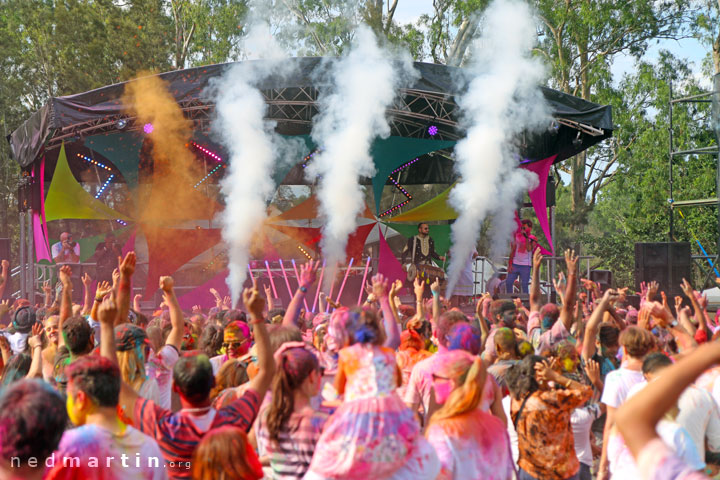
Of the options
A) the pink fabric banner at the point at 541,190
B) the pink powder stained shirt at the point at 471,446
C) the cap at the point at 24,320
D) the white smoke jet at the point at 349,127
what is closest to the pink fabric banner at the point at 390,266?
the white smoke jet at the point at 349,127

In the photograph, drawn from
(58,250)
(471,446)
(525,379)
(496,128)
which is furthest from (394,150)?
(471,446)

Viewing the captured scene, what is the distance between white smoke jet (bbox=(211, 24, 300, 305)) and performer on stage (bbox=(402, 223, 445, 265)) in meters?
3.05

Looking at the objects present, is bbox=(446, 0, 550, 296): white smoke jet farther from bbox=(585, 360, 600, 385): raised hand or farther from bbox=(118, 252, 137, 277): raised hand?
bbox=(118, 252, 137, 277): raised hand

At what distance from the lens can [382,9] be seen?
2395cm

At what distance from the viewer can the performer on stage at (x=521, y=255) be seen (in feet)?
44.5

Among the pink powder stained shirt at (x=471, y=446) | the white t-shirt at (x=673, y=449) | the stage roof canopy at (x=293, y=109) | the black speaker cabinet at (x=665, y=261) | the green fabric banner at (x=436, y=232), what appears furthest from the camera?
the green fabric banner at (x=436, y=232)

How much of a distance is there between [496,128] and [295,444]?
10423 millimetres

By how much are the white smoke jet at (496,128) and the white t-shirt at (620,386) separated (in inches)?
332

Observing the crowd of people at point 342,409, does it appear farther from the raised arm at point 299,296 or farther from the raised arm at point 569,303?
the raised arm at point 569,303

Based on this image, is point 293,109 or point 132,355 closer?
point 132,355

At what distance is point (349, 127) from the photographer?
1217 centimetres

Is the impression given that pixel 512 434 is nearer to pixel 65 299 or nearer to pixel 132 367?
pixel 132 367

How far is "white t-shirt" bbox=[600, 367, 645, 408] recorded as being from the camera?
10.7ft

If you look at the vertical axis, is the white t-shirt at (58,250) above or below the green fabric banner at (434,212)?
below
